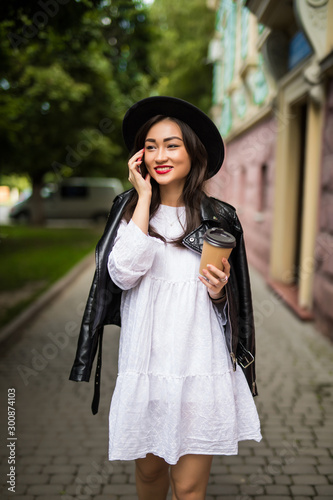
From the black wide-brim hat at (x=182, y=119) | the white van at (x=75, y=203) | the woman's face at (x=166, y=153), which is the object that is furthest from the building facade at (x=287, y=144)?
the white van at (x=75, y=203)

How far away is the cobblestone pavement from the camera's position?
2.90 meters

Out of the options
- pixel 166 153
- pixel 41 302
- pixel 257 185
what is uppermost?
pixel 257 185

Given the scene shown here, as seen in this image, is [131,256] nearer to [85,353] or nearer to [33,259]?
[85,353]

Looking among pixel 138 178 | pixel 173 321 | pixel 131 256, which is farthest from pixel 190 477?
pixel 138 178

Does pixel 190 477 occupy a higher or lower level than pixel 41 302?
lower

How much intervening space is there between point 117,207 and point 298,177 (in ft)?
21.6

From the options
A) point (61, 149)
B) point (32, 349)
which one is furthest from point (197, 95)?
point (32, 349)

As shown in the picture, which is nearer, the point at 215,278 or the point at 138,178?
the point at 215,278

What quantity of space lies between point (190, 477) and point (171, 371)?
0.45 metres

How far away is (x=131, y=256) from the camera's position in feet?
6.04

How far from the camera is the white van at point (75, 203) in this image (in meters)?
24.3

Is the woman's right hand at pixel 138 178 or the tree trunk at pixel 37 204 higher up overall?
the tree trunk at pixel 37 204

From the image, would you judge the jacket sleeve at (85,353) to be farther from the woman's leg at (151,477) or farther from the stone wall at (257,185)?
the stone wall at (257,185)

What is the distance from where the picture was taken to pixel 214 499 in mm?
2789
